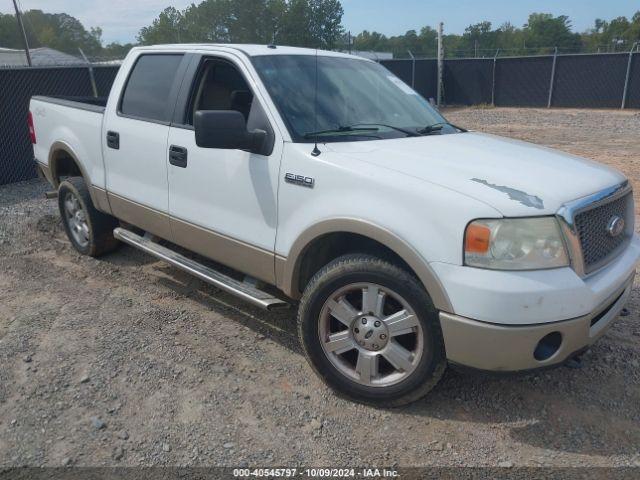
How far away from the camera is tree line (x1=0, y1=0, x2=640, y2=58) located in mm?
30502

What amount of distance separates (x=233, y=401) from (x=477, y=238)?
1.70m

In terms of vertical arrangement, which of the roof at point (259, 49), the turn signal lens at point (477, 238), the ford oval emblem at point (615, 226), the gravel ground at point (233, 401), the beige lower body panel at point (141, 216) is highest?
the roof at point (259, 49)

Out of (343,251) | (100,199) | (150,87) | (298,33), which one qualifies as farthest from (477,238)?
(298,33)

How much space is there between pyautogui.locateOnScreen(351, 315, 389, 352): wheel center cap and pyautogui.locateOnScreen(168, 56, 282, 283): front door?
700mm

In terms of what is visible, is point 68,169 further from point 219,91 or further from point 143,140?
point 219,91

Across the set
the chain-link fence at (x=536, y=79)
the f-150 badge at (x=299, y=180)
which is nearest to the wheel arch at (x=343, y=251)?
the f-150 badge at (x=299, y=180)

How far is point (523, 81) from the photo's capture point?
23.2 m

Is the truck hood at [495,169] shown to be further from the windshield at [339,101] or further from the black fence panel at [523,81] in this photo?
the black fence panel at [523,81]

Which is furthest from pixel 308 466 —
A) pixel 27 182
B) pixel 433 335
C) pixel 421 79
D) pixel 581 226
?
pixel 421 79

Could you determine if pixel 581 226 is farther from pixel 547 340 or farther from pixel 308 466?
pixel 308 466

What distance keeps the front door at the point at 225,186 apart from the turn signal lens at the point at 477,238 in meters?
1.25


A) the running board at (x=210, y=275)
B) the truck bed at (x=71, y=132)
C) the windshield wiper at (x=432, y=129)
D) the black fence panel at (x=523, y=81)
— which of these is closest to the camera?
the running board at (x=210, y=275)

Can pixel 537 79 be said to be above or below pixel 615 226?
below

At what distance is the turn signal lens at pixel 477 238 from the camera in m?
2.56
